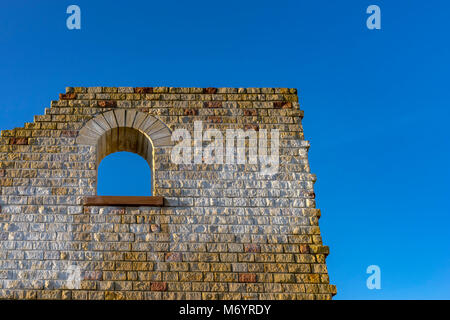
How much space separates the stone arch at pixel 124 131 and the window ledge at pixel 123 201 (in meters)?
0.58

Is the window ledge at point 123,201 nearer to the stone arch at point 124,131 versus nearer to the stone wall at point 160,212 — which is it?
the stone wall at point 160,212

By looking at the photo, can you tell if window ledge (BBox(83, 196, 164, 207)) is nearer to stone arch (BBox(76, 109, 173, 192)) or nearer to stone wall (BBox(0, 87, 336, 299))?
stone wall (BBox(0, 87, 336, 299))

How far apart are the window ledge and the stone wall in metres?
0.08

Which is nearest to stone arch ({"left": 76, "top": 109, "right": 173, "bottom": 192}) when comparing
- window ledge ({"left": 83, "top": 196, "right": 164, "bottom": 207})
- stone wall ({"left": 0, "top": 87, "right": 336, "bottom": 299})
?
stone wall ({"left": 0, "top": 87, "right": 336, "bottom": 299})

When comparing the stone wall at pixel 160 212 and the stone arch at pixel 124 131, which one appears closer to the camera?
the stone wall at pixel 160 212

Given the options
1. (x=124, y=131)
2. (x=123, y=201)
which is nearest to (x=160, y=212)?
(x=123, y=201)

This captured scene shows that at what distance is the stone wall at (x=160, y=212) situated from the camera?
9.91m

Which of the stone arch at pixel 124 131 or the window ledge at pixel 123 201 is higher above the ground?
the stone arch at pixel 124 131

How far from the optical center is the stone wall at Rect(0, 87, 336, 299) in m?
9.91

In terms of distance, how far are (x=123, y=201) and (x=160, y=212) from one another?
598 millimetres

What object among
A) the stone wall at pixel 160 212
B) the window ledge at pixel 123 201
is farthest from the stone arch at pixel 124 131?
the window ledge at pixel 123 201

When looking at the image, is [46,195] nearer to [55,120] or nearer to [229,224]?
[55,120]

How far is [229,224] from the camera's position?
10484 millimetres

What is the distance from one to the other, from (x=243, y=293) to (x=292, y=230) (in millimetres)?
1318
